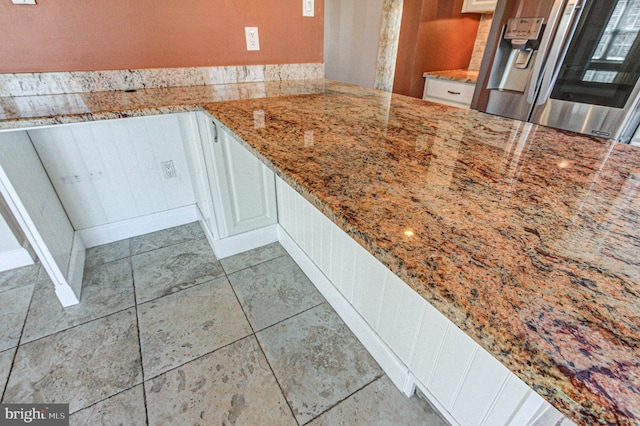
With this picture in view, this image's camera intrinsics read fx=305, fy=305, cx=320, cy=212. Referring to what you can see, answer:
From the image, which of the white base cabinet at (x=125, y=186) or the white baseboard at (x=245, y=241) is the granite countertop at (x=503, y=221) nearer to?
the white base cabinet at (x=125, y=186)

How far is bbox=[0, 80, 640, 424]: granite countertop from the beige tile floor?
94 centimetres

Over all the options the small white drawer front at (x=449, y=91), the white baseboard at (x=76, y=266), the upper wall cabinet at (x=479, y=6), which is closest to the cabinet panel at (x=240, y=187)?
the white baseboard at (x=76, y=266)

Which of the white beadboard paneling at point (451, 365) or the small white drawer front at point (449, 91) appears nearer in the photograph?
the white beadboard paneling at point (451, 365)

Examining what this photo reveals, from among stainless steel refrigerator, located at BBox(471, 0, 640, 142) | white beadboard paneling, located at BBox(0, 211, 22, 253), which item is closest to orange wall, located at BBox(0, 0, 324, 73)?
white beadboard paneling, located at BBox(0, 211, 22, 253)

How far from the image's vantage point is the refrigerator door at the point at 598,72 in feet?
5.04

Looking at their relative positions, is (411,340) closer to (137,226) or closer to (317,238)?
(317,238)

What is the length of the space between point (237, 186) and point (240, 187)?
0.02 m

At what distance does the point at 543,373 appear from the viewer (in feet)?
0.99

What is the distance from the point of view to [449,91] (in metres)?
2.71

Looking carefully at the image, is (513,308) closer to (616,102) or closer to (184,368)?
(184,368)

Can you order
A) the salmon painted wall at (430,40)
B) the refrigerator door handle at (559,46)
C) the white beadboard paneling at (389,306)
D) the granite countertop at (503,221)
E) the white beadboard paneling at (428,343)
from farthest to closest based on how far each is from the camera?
the salmon painted wall at (430,40)
the refrigerator door handle at (559,46)
the white beadboard paneling at (389,306)
the white beadboard paneling at (428,343)
the granite countertop at (503,221)

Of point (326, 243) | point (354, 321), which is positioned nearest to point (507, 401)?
point (354, 321)

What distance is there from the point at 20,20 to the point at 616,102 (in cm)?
292

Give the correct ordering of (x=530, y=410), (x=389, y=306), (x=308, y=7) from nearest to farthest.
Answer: (x=530, y=410) < (x=389, y=306) < (x=308, y=7)
